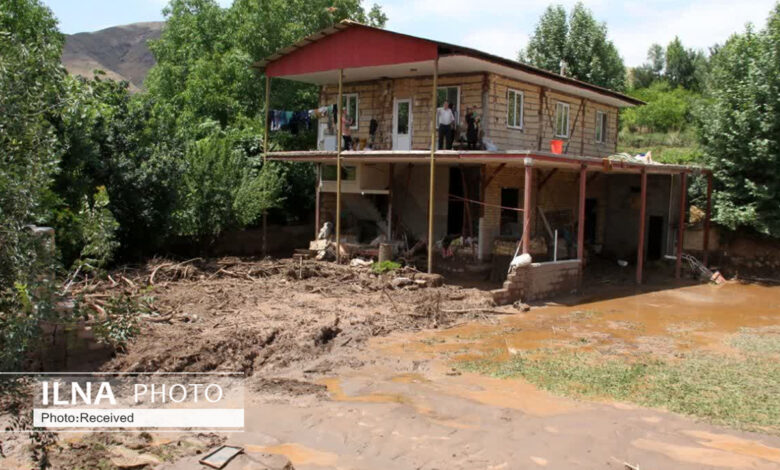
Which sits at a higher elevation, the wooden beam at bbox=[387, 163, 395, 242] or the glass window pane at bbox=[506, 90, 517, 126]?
the glass window pane at bbox=[506, 90, 517, 126]

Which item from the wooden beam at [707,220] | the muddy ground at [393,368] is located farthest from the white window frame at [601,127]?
the muddy ground at [393,368]

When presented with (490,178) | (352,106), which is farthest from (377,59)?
(490,178)

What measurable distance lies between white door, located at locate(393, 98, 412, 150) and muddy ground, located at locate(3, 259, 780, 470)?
5.42 m

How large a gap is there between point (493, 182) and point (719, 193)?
9021mm

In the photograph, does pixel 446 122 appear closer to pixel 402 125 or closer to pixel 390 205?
pixel 402 125

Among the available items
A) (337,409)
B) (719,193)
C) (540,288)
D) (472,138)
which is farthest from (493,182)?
(337,409)

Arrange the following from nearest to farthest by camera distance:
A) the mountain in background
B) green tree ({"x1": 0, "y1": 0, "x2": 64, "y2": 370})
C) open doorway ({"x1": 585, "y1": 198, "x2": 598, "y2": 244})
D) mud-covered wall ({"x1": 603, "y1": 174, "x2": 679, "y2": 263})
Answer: green tree ({"x1": 0, "y1": 0, "x2": 64, "y2": 370}) → mud-covered wall ({"x1": 603, "y1": 174, "x2": 679, "y2": 263}) → open doorway ({"x1": 585, "y1": 198, "x2": 598, "y2": 244}) → the mountain in background

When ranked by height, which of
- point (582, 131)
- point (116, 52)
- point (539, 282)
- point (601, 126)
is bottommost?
point (539, 282)

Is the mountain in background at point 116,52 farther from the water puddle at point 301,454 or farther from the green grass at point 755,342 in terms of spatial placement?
the water puddle at point 301,454

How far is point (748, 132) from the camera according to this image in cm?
2292

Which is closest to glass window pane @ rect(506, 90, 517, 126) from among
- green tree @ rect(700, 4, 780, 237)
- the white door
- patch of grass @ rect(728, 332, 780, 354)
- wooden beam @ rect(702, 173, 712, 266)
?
the white door

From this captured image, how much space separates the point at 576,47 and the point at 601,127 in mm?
11309

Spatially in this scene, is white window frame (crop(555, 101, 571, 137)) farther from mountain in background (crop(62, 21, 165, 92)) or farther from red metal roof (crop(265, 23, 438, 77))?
mountain in background (crop(62, 21, 165, 92))

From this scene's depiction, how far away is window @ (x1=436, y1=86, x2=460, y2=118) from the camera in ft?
69.7
